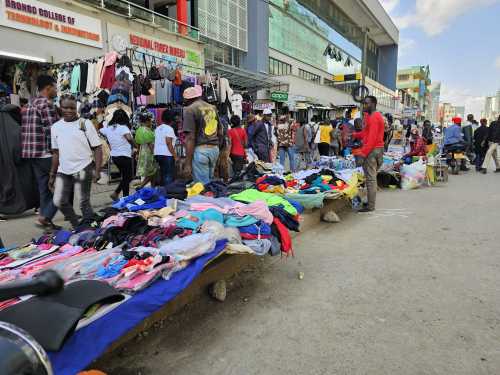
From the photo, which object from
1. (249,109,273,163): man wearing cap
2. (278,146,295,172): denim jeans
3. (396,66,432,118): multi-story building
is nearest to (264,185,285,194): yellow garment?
(249,109,273,163): man wearing cap

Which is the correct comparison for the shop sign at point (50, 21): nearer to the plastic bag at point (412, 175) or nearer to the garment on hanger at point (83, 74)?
the garment on hanger at point (83, 74)

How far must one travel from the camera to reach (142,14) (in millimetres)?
13062

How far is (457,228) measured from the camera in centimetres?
543

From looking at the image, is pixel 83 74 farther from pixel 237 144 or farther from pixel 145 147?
pixel 237 144

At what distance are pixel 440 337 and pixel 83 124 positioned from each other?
4.36 m

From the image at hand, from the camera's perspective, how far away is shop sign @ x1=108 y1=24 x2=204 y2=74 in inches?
461

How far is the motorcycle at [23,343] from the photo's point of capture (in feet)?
3.01

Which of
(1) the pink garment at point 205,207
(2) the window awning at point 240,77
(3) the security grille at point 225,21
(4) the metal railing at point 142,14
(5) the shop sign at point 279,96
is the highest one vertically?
(3) the security grille at point 225,21

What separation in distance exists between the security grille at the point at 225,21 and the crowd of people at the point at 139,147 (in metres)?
11.2

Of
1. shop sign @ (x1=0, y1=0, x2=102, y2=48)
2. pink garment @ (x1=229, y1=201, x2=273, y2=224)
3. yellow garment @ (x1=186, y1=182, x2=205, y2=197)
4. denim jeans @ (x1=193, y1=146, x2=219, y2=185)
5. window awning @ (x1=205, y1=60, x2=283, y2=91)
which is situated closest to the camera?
pink garment @ (x1=229, y1=201, x2=273, y2=224)

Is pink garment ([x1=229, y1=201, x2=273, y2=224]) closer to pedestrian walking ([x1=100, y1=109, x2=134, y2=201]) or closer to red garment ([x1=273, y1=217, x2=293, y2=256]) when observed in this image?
red garment ([x1=273, y1=217, x2=293, y2=256])

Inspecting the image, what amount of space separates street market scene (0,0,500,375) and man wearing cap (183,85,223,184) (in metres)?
0.02

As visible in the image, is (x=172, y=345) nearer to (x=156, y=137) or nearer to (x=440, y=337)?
(x=440, y=337)

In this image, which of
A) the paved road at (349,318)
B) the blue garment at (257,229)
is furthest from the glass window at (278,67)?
the blue garment at (257,229)
